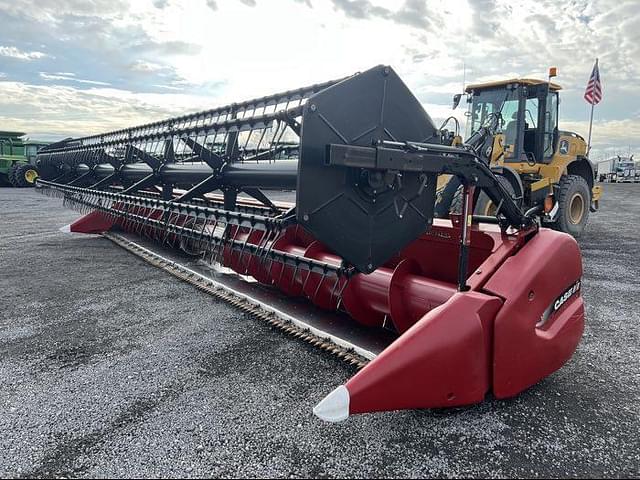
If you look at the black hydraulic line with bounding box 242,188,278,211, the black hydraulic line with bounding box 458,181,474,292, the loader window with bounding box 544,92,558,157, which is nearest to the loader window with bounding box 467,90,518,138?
the loader window with bounding box 544,92,558,157

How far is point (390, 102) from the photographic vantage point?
2.45 meters

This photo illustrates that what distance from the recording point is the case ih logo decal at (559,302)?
2490mm

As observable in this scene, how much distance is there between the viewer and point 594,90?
15516 millimetres

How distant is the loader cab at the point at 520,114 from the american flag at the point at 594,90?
8506 millimetres

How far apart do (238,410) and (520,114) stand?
7.30 meters

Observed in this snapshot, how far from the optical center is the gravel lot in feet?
6.51

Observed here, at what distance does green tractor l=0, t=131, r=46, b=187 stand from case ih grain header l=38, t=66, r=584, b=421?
2186 cm

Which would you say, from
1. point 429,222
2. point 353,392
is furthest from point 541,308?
point 353,392

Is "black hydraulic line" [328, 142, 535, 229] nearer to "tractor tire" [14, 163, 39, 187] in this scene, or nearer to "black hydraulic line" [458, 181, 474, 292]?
"black hydraulic line" [458, 181, 474, 292]

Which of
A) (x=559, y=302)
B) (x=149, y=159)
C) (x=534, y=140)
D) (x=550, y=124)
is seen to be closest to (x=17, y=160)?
(x=149, y=159)

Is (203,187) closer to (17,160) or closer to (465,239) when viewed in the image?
(465,239)

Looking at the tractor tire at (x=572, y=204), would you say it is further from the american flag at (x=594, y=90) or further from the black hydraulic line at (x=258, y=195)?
the american flag at (x=594, y=90)

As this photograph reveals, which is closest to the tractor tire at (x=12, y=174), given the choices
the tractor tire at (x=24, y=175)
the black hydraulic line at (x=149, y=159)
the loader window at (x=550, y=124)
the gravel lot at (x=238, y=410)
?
the tractor tire at (x=24, y=175)

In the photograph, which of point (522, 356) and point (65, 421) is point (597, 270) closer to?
point (522, 356)
